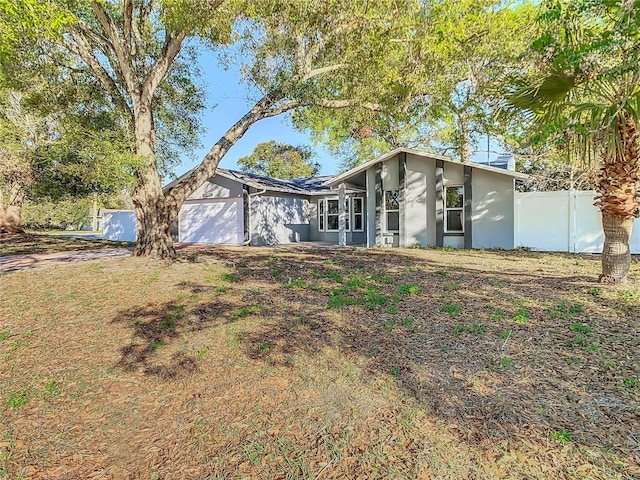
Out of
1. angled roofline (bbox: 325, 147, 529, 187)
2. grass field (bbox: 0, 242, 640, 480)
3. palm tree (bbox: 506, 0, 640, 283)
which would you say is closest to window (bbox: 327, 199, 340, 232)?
angled roofline (bbox: 325, 147, 529, 187)

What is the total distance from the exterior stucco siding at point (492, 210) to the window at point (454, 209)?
50cm

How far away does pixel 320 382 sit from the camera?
12.5ft

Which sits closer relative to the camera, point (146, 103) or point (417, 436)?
point (417, 436)

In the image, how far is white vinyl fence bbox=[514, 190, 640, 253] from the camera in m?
12.4

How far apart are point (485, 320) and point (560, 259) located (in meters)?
7.24

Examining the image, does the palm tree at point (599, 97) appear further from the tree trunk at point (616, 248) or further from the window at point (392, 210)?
the window at point (392, 210)

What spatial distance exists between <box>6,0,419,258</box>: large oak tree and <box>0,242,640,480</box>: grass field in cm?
380

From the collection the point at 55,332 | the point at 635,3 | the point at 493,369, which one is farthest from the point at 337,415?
the point at 635,3

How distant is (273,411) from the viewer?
3391 millimetres

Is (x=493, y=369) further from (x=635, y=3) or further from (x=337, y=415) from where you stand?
(x=635, y=3)

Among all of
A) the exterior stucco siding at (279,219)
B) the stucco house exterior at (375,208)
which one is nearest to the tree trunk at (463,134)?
the stucco house exterior at (375,208)

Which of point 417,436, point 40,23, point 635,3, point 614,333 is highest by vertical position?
point 40,23

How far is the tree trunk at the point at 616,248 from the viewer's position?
641cm

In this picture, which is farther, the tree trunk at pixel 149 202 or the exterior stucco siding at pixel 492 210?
the exterior stucco siding at pixel 492 210
